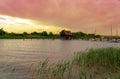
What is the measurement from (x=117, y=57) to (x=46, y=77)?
7.14m

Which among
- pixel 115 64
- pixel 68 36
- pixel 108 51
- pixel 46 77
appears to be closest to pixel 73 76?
pixel 46 77

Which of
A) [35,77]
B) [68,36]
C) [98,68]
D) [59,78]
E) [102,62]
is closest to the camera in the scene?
[59,78]

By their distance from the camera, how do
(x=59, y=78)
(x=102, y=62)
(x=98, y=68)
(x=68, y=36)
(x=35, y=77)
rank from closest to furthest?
(x=59, y=78) < (x=35, y=77) < (x=98, y=68) < (x=102, y=62) < (x=68, y=36)

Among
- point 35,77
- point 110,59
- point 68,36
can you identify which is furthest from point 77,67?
point 68,36

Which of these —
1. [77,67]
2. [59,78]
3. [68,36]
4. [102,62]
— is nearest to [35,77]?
[59,78]

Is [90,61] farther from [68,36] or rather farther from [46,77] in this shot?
[68,36]

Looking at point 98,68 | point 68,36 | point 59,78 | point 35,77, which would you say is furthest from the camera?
point 68,36

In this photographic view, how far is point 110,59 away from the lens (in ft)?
71.6

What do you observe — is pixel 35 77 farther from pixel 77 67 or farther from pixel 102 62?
pixel 102 62

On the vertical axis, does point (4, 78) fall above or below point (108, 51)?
below

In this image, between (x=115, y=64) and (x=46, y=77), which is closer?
(x=46, y=77)

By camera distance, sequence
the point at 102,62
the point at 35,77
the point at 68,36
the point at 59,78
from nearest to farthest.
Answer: the point at 59,78 < the point at 35,77 < the point at 102,62 < the point at 68,36

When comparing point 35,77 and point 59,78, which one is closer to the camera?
point 59,78

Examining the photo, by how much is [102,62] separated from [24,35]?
17818 centimetres
